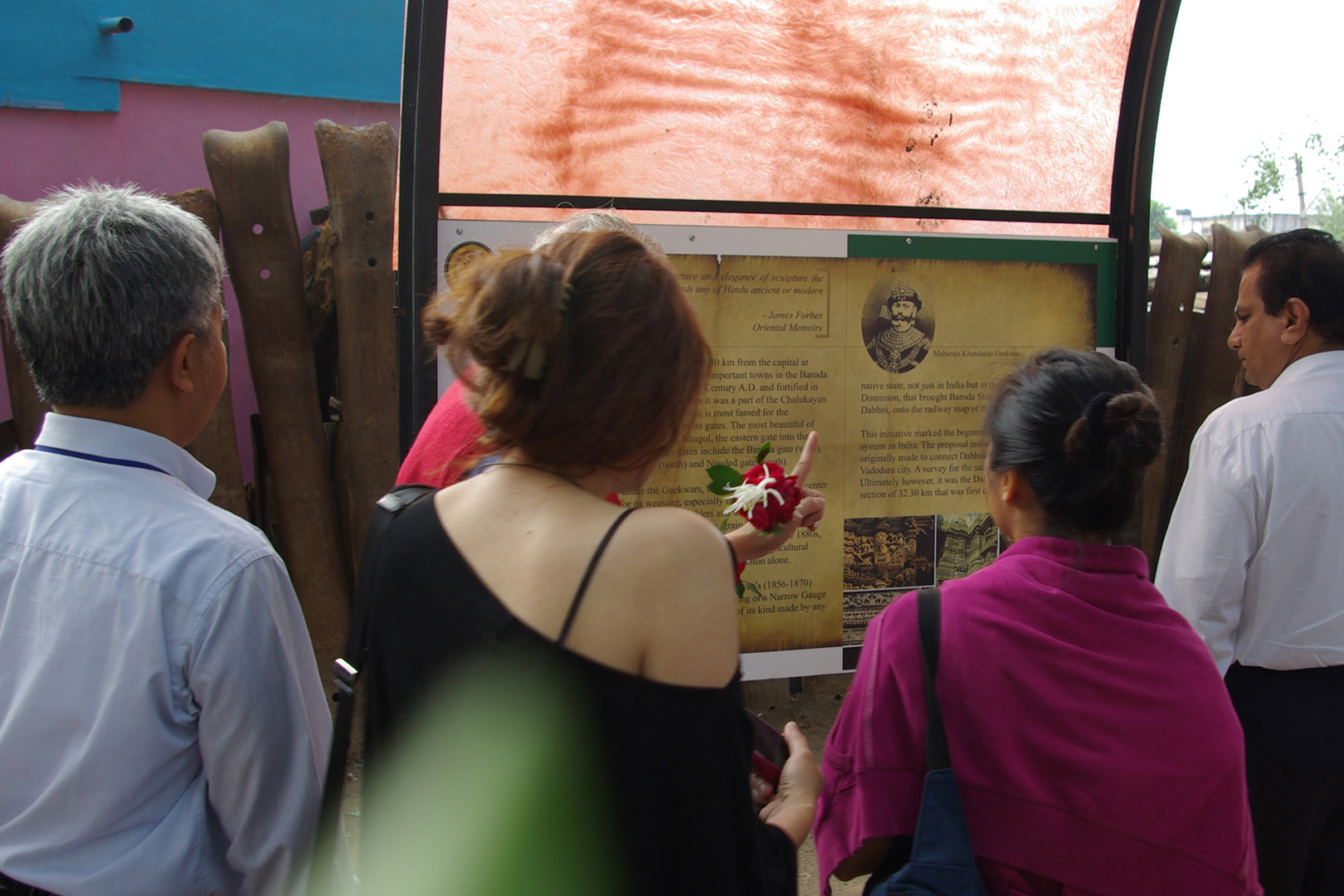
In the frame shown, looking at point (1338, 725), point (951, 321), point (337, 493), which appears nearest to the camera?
point (1338, 725)

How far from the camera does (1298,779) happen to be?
1969 mm

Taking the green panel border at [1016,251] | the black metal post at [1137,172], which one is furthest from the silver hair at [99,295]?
the black metal post at [1137,172]

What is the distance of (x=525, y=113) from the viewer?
2.92 metres

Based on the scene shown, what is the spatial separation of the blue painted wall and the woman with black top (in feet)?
17.6

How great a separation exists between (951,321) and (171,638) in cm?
280

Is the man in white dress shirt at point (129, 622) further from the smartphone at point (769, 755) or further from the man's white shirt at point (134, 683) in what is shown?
the smartphone at point (769, 755)

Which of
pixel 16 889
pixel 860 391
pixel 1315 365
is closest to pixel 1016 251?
pixel 860 391

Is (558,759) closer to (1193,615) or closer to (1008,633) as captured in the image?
(1008,633)

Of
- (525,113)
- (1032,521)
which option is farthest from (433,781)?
(525,113)

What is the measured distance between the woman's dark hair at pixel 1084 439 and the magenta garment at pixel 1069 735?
0.21ft

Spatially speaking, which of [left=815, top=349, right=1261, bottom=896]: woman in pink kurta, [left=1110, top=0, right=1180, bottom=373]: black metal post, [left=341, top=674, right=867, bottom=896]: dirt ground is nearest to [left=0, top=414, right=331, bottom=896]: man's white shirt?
[left=815, top=349, right=1261, bottom=896]: woman in pink kurta

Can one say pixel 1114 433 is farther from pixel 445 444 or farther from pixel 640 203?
pixel 640 203

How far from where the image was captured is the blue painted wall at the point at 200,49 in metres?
4.95

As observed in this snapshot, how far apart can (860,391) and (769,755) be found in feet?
6.53
